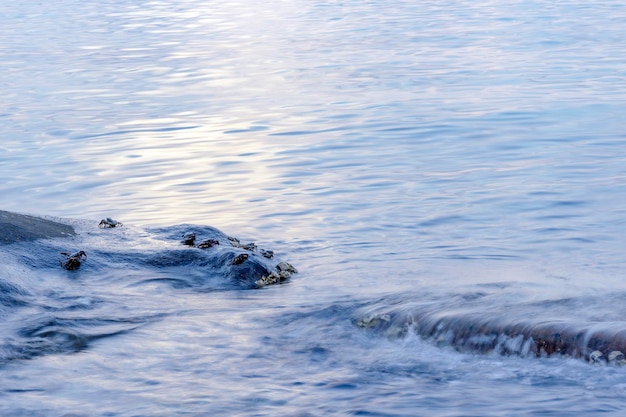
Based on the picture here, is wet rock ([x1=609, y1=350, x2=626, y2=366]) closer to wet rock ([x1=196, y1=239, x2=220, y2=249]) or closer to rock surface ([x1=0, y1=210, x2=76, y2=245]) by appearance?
wet rock ([x1=196, y1=239, x2=220, y2=249])

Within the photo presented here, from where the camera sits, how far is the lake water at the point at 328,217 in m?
6.53

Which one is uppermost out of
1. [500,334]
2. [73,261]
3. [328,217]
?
[73,261]

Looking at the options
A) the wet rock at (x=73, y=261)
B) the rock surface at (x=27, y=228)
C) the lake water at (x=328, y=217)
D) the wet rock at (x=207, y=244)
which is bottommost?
the lake water at (x=328, y=217)

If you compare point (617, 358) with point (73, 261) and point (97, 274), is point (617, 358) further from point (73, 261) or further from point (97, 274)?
point (73, 261)

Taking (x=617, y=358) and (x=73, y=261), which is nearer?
(x=617, y=358)

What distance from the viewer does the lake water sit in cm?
653

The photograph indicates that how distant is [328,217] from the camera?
12.0 m

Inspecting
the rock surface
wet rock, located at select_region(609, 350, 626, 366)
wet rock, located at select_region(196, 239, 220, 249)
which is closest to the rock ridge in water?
wet rock, located at select_region(609, 350, 626, 366)

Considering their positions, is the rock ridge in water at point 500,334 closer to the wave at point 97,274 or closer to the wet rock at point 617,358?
the wet rock at point 617,358

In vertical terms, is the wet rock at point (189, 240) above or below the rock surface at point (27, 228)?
below

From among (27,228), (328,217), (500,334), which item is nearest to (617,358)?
(500,334)

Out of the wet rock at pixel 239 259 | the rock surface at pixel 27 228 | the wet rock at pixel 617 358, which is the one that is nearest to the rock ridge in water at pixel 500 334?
the wet rock at pixel 617 358

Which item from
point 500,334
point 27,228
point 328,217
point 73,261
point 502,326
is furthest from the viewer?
point 328,217

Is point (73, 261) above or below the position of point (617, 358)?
above
